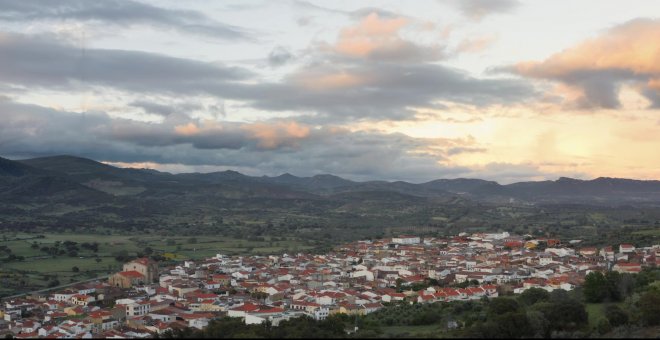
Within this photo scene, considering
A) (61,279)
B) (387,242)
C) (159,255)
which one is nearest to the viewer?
(61,279)

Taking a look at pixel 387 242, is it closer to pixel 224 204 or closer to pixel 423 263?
pixel 423 263

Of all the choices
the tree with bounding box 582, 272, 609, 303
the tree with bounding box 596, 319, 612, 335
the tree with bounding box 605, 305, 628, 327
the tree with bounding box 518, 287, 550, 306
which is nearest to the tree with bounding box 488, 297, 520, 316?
the tree with bounding box 596, 319, 612, 335

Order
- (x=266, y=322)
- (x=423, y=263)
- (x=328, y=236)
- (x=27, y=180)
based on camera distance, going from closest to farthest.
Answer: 1. (x=266, y=322)
2. (x=423, y=263)
3. (x=328, y=236)
4. (x=27, y=180)

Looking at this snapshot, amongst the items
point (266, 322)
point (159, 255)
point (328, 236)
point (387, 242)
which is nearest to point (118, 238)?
point (159, 255)

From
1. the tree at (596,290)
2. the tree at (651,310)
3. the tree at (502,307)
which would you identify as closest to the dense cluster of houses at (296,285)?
the tree at (596,290)

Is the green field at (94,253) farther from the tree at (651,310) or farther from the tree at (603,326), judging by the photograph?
the tree at (651,310)

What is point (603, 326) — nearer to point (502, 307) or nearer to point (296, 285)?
point (502, 307)

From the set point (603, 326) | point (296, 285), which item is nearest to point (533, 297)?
point (603, 326)

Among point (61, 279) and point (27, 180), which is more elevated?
point (27, 180)

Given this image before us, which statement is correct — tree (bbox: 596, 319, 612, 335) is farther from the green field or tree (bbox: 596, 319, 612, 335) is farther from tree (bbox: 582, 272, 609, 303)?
the green field
